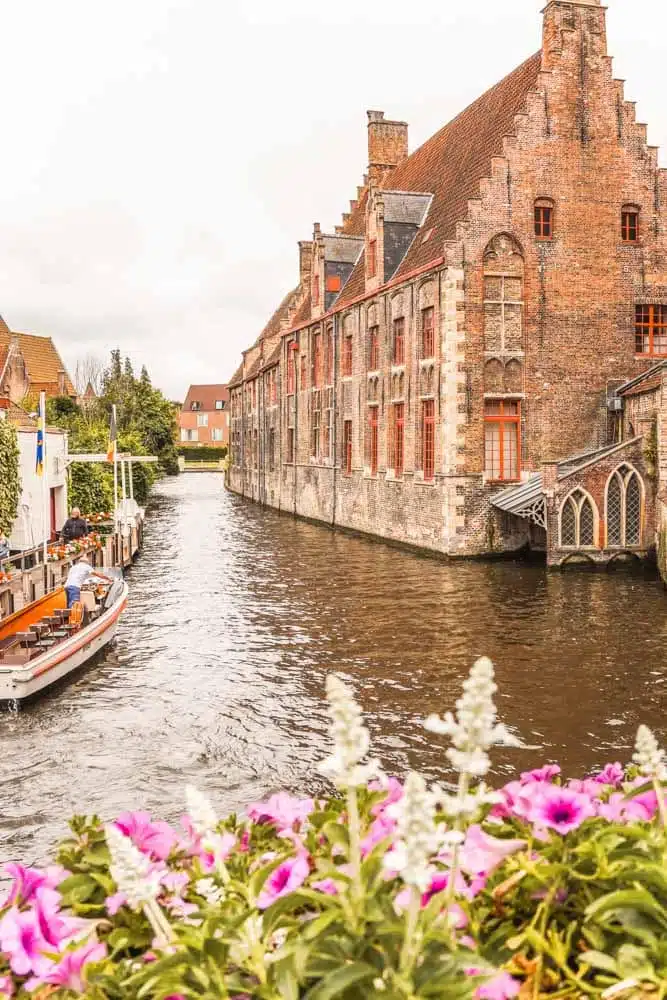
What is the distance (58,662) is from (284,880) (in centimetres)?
1058

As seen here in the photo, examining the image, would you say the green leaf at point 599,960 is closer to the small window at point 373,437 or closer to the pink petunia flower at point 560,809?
the pink petunia flower at point 560,809

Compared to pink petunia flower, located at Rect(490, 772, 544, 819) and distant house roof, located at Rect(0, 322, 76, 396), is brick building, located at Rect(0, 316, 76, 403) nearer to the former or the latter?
distant house roof, located at Rect(0, 322, 76, 396)

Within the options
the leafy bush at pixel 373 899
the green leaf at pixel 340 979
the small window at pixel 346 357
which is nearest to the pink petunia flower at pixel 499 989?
the leafy bush at pixel 373 899

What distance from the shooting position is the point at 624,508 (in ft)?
72.0

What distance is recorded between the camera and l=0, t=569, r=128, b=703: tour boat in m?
11.5

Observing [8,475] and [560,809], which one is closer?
[560,809]

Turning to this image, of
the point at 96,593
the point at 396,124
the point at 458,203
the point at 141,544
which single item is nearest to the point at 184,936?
the point at 96,593

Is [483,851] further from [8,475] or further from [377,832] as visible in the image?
[8,475]

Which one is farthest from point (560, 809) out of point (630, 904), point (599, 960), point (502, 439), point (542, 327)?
point (542, 327)

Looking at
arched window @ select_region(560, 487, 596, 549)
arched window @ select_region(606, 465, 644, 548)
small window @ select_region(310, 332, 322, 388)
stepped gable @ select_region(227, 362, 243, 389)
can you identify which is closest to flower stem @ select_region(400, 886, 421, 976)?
arched window @ select_region(560, 487, 596, 549)

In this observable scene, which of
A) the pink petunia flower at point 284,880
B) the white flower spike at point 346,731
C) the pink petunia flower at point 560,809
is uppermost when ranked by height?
the white flower spike at point 346,731

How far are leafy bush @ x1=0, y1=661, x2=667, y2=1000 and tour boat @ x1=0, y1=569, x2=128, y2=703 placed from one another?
30.3ft

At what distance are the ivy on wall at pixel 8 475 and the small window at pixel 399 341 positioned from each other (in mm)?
11537

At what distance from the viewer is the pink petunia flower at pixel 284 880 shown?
94.0 inches
